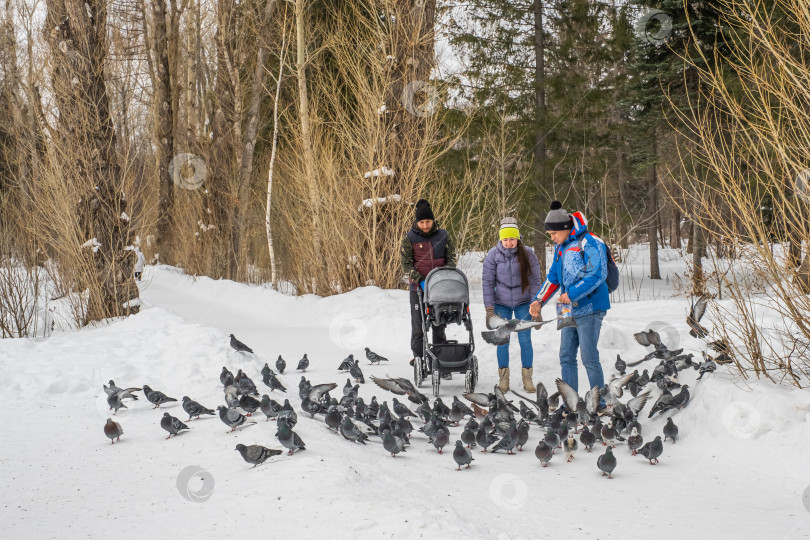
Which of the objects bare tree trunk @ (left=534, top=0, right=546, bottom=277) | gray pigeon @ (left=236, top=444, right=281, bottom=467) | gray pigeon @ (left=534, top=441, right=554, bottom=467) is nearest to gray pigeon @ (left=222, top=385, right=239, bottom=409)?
gray pigeon @ (left=236, top=444, right=281, bottom=467)

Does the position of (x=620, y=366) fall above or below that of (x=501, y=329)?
below

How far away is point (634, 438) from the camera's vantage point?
5043 millimetres

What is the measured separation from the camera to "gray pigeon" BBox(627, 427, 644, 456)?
5043 mm

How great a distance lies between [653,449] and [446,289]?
2.94 m

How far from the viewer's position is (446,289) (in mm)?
7059

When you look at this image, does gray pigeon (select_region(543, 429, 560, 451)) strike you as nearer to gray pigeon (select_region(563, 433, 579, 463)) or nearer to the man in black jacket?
gray pigeon (select_region(563, 433, 579, 463))

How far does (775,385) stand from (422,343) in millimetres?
3849

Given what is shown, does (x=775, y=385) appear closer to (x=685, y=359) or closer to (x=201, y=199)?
(x=685, y=359)

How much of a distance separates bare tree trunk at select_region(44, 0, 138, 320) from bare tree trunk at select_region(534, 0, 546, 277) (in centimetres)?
1211

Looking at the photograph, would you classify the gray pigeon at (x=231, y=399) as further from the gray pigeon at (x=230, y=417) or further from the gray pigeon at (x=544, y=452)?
the gray pigeon at (x=544, y=452)

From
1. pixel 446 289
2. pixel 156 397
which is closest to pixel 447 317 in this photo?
pixel 446 289

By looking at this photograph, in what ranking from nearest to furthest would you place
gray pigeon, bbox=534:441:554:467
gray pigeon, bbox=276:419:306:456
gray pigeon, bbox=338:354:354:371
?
gray pigeon, bbox=276:419:306:456
gray pigeon, bbox=534:441:554:467
gray pigeon, bbox=338:354:354:371

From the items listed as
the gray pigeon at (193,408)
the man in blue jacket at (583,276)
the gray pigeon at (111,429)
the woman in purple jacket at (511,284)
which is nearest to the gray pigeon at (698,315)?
the man in blue jacket at (583,276)

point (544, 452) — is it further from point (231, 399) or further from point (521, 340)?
point (231, 399)
